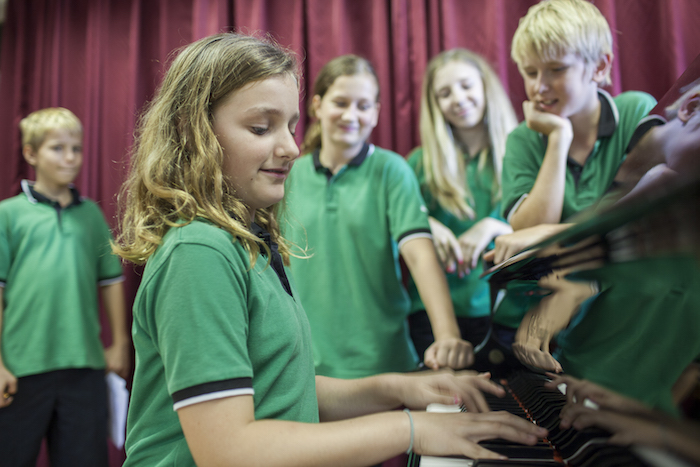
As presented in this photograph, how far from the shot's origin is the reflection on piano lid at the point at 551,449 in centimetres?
44

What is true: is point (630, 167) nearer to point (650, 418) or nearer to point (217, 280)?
point (650, 418)

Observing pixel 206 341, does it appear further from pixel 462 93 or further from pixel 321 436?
pixel 462 93

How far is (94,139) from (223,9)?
2.90 ft

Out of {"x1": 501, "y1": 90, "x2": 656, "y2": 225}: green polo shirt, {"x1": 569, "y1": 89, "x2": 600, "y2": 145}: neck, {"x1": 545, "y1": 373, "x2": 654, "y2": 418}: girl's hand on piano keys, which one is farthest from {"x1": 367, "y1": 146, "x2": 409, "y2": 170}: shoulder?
{"x1": 545, "y1": 373, "x2": 654, "y2": 418}: girl's hand on piano keys

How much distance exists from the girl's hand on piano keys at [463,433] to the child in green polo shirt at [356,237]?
0.86m

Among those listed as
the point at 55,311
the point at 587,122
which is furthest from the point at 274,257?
the point at 55,311

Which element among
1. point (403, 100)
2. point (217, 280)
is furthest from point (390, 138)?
point (217, 280)

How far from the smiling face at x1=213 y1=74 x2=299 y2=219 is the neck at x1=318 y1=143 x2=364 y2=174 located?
2.95 ft

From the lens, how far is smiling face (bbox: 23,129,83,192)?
6.32 ft

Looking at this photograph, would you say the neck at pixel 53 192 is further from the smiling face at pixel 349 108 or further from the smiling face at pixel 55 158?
the smiling face at pixel 349 108

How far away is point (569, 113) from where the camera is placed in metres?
1.31

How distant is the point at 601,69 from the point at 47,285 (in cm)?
198

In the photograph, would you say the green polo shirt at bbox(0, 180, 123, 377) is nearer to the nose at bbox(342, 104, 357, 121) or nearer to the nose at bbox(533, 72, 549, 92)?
the nose at bbox(342, 104, 357, 121)

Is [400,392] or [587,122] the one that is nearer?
[400,392]
